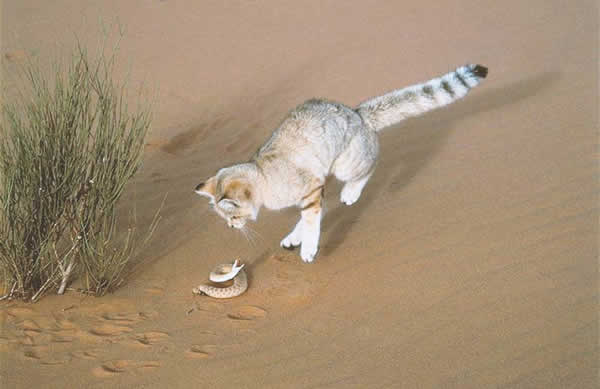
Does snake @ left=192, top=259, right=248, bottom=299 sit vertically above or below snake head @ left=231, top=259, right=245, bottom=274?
below

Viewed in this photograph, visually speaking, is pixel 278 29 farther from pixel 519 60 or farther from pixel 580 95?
pixel 580 95

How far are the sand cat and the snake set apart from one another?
0.39 m

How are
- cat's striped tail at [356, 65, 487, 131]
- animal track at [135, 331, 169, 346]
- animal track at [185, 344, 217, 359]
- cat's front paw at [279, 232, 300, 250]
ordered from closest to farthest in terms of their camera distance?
1. animal track at [185, 344, 217, 359]
2. animal track at [135, 331, 169, 346]
3. cat's front paw at [279, 232, 300, 250]
4. cat's striped tail at [356, 65, 487, 131]

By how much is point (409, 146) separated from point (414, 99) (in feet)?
5.60

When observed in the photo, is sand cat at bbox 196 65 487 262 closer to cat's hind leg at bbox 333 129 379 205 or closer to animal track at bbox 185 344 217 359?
cat's hind leg at bbox 333 129 379 205

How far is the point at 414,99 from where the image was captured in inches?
228

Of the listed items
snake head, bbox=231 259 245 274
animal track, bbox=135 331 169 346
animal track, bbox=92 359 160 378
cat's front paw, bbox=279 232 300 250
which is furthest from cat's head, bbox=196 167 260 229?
animal track, bbox=92 359 160 378

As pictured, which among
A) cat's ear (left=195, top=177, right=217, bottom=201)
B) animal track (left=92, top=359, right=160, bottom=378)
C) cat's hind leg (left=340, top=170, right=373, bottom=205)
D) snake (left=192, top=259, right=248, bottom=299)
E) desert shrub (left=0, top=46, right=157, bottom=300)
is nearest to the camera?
animal track (left=92, top=359, right=160, bottom=378)

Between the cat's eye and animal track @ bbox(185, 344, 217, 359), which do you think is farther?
the cat's eye

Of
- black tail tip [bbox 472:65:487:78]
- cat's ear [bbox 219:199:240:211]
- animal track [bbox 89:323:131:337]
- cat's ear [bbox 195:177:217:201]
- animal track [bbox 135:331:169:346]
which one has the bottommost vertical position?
animal track [bbox 135:331:169:346]

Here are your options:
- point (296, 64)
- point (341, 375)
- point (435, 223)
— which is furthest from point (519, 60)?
point (341, 375)

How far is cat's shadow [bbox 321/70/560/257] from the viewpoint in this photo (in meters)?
5.84

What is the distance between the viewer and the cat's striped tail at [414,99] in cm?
570

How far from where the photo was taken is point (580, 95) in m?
8.10
